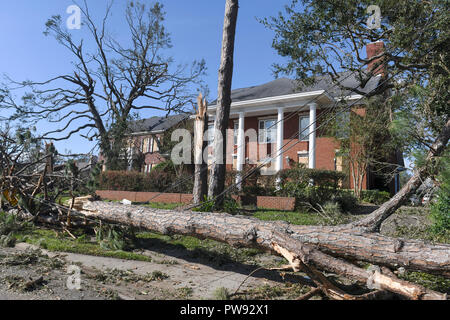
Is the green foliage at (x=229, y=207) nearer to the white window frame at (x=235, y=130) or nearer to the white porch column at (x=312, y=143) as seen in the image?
the white porch column at (x=312, y=143)

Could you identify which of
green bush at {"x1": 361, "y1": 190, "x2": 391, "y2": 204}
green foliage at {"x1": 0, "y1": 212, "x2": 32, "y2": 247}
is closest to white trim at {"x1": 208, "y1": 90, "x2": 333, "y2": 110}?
green bush at {"x1": 361, "y1": 190, "x2": 391, "y2": 204}

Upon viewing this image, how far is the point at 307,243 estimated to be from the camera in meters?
3.57

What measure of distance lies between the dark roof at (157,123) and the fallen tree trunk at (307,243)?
64.4ft

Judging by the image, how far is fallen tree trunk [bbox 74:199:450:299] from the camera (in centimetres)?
295

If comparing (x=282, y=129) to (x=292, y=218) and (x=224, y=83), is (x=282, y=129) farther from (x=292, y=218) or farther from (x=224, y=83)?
(x=292, y=218)

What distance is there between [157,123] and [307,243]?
29.4 m

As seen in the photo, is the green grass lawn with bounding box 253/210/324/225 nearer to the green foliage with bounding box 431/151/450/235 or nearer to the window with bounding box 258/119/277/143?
the green foliage with bounding box 431/151/450/235

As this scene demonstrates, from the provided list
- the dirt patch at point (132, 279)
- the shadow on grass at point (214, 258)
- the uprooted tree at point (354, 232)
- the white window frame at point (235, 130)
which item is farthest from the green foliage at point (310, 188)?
the white window frame at point (235, 130)

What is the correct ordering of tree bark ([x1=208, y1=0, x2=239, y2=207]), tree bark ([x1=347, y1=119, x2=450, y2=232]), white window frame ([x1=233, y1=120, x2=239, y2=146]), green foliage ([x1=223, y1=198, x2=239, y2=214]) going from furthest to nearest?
white window frame ([x1=233, y1=120, x2=239, y2=146])
tree bark ([x1=208, y1=0, x2=239, y2=207])
green foliage ([x1=223, y1=198, x2=239, y2=214])
tree bark ([x1=347, y1=119, x2=450, y2=232])

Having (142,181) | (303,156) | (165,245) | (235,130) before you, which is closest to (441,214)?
(165,245)

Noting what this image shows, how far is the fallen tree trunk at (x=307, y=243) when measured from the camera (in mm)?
2945

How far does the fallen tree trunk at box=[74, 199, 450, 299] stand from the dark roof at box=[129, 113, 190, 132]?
64.4ft

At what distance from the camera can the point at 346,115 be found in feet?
45.9

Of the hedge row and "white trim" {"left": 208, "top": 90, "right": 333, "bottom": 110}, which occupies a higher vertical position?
"white trim" {"left": 208, "top": 90, "right": 333, "bottom": 110}
